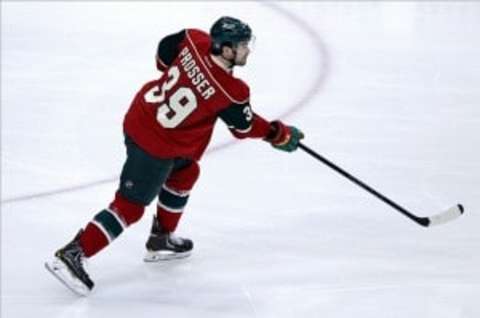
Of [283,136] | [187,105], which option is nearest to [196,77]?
[187,105]

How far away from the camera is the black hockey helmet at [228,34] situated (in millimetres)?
3250

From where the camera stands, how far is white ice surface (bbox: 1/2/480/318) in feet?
11.3

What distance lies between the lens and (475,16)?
6223 mm

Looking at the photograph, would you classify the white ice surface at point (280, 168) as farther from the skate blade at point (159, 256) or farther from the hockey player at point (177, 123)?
the hockey player at point (177, 123)

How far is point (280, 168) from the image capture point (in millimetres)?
4387

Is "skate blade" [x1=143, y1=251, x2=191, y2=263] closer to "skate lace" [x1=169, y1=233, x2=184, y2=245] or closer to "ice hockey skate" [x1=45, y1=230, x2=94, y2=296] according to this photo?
"skate lace" [x1=169, y1=233, x2=184, y2=245]

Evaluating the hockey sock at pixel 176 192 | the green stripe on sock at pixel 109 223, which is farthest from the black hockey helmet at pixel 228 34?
the green stripe on sock at pixel 109 223

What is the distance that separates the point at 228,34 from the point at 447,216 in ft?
3.19

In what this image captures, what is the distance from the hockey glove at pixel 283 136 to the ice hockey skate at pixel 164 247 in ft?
1.91

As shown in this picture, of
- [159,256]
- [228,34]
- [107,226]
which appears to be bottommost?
[159,256]

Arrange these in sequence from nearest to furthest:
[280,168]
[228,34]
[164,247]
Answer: [228,34] → [164,247] → [280,168]

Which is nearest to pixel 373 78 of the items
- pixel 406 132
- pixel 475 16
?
pixel 406 132

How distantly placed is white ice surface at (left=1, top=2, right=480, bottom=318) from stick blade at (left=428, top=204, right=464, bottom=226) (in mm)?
122

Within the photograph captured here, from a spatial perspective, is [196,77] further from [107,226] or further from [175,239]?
[175,239]
